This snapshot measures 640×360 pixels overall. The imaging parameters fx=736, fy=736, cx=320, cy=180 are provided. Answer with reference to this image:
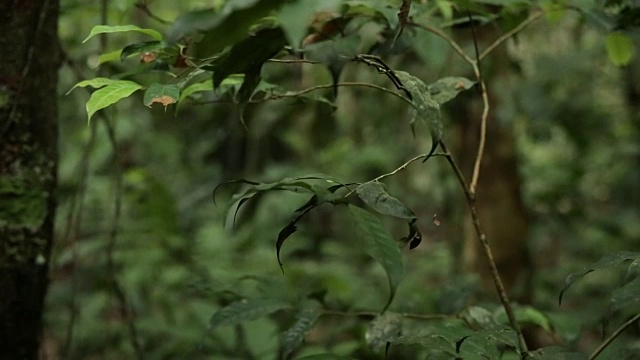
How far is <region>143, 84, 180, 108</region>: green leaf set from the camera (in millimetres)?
922

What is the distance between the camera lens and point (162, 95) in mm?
935

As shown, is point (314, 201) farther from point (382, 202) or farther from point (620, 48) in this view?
point (620, 48)

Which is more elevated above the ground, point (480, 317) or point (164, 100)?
point (164, 100)

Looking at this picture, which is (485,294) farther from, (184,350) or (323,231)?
(323,231)

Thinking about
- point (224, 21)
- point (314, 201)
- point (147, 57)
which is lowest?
point (314, 201)

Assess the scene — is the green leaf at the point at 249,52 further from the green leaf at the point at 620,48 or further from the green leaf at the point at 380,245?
the green leaf at the point at 620,48

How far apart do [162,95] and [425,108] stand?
13.0 inches

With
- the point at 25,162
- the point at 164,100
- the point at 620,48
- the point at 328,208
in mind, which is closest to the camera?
the point at 164,100

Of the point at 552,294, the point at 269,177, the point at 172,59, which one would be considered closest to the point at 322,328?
the point at 269,177

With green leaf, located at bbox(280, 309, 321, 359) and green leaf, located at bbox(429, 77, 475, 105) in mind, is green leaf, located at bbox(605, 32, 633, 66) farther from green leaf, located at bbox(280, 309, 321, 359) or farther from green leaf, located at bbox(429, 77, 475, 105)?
green leaf, located at bbox(280, 309, 321, 359)

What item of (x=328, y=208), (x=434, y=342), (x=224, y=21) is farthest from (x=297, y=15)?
(x=328, y=208)

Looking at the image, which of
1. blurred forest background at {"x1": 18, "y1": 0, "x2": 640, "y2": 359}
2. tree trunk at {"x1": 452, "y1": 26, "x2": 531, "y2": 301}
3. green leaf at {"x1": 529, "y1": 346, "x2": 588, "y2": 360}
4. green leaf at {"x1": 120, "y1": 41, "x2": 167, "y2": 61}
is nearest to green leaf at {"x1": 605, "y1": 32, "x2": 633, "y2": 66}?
blurred forest background at {"x1": 18, "y1": 0, "x2": 640, "y2": 359}

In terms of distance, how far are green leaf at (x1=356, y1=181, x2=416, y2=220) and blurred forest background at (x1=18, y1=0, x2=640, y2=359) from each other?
63 cm

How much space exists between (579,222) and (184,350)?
69.8 inches
